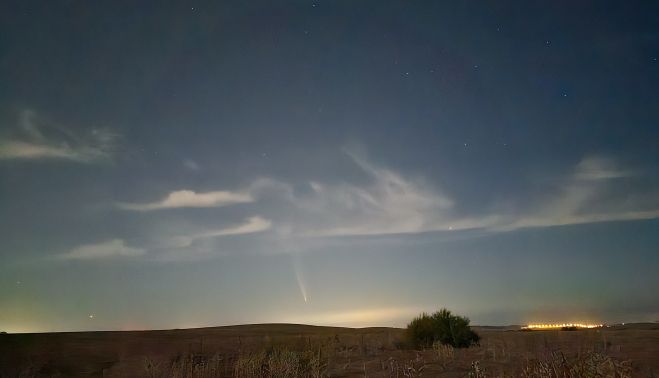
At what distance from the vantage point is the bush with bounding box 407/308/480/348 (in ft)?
108

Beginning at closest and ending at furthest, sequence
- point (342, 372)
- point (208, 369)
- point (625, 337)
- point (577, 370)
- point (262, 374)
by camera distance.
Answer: point (577, 370) < point (262, 374) < point (208, 369) < point (342, 372) < point (625, 337)

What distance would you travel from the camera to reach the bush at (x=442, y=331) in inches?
1302

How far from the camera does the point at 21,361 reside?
21.2 m

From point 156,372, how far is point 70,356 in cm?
1086

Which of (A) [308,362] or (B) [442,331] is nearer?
(A) [308,362]

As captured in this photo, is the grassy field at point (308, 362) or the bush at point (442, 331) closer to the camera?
the grassy field at point (308, 362)

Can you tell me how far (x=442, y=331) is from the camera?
1323 inches

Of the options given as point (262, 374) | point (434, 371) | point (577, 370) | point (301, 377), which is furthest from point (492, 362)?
point (577, 370)

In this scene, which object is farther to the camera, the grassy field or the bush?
the bush

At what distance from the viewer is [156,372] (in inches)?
614

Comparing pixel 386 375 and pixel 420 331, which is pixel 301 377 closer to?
pixel 386 375

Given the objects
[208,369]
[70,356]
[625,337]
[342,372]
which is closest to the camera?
[208,369]

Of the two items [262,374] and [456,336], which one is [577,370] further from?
[456,336]

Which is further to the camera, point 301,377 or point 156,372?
point 156,372
